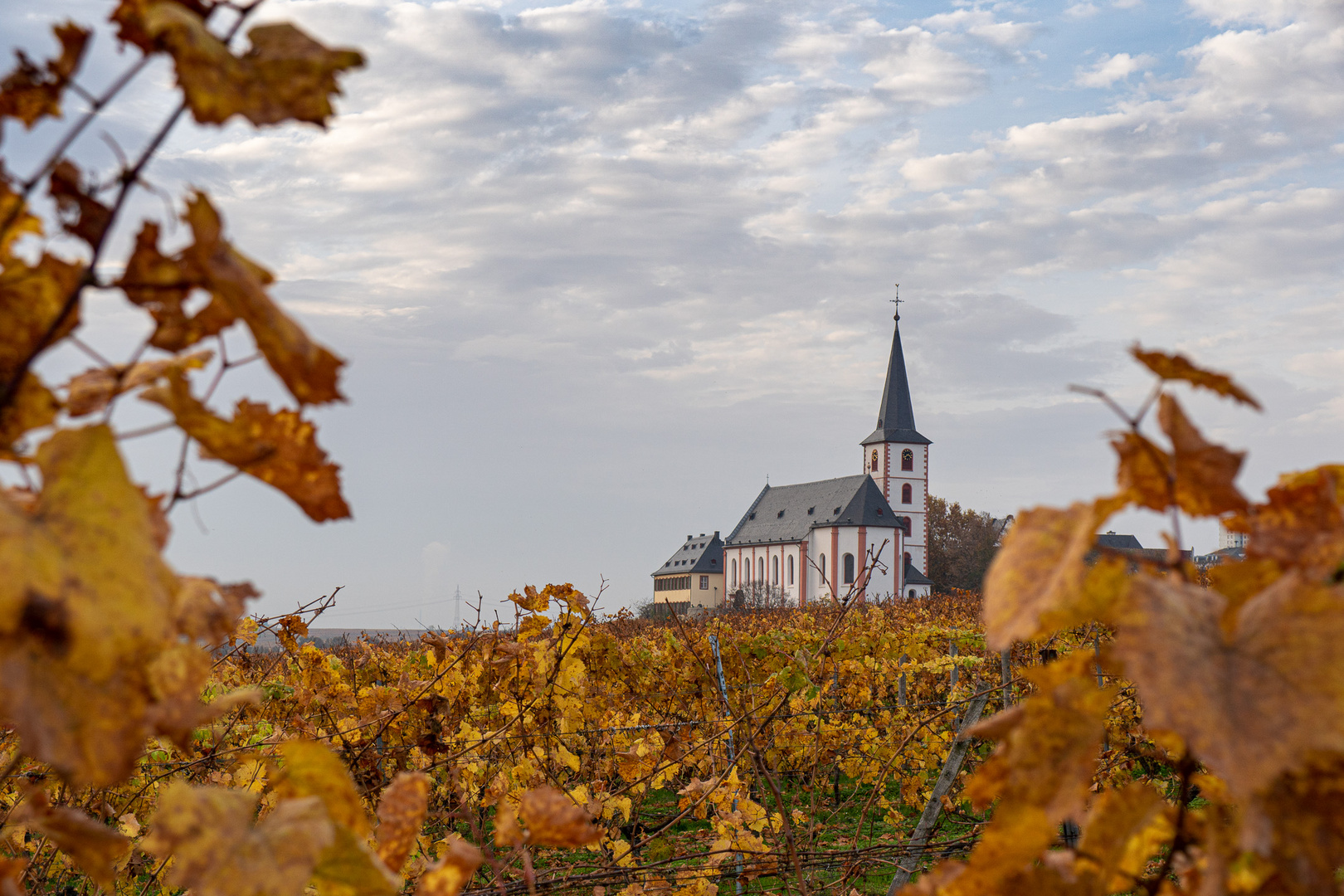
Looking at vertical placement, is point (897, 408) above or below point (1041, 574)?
above

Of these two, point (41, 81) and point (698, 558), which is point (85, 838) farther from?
point (698, 558)

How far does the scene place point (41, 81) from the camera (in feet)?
1.83

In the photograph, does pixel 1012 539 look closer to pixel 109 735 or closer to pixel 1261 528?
pixel 1261 528

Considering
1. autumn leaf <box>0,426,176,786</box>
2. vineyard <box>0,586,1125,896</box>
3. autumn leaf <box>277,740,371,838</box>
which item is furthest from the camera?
vineyard <box>0,586,1125,896</box>

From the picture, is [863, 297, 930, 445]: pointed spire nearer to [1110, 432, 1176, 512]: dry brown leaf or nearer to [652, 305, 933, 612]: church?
[652, 305, 933, 612]: church

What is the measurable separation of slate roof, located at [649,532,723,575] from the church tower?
582 inches

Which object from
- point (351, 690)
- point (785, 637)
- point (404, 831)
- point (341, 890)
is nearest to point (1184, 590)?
point (341, 890)

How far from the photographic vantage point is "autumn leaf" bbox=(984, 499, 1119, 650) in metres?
0.54

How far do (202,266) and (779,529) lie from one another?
2696 inches

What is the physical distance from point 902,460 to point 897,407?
3.47 meters

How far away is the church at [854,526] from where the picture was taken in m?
62.6

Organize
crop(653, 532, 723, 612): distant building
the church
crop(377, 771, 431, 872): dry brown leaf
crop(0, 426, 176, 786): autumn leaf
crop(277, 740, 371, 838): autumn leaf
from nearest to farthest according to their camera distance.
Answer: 1. crop(0, 426, 176, 786): autumn leaf
2. crop(277, 740, 371, 838): autumn leaf
3. crop(377, 771, 431, 872): dry brown leaf
4. the church
5. crop(653, 532, 723, 612): distant building

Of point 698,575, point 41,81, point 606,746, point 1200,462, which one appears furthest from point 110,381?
point 698,575

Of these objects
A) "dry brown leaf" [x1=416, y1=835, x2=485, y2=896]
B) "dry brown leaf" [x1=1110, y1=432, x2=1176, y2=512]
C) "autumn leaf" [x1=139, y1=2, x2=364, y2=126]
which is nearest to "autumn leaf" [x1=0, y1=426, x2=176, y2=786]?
"autumn leaf" [x1=139, y1=2, x2=364, y2=126]
